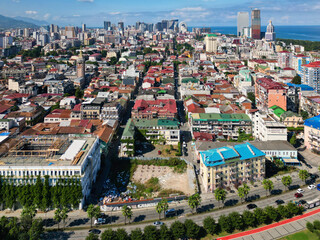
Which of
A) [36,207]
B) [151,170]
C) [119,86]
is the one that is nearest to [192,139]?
[151,170]

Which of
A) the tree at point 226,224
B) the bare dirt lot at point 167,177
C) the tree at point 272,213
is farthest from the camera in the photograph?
the bare dirt lot at point 167,177

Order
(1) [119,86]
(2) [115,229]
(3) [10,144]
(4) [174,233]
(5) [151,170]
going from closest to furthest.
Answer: (4) [174,233] < (2) [115,229] < (3) [10,144] < (5) [151,170] < (1) [119,86]

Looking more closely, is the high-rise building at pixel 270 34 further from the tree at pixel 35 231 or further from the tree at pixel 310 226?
the tree at pixel 35 231

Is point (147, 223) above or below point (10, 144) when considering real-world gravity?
below

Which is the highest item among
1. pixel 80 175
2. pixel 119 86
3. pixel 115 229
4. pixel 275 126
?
pixel 119 86

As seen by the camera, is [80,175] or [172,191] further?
[172,191]

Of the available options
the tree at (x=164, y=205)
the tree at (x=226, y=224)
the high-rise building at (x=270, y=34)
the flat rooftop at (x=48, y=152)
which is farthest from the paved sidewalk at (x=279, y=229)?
the high-rise building at (x=270, y=34)

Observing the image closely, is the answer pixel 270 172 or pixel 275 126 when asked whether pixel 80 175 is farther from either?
pixel 275 126

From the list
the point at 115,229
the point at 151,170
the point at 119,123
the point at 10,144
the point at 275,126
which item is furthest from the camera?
the point at 119,123
